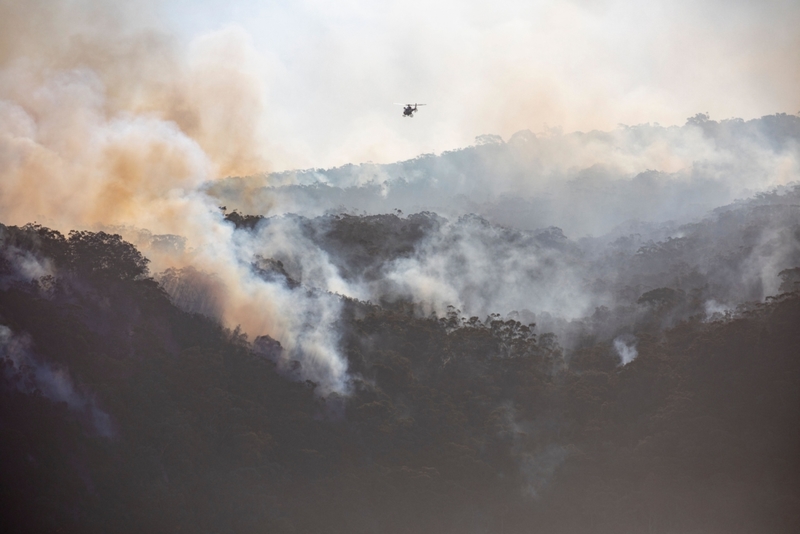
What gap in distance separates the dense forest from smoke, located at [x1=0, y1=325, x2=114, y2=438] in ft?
0.50

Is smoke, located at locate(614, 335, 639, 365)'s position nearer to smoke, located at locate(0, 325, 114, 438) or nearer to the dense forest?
the dense forest

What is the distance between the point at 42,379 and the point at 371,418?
33.7 m

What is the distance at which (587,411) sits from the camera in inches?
4131

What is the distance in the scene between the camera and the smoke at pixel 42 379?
276 ft

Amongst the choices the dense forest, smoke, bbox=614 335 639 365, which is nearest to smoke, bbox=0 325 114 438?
the dense forest

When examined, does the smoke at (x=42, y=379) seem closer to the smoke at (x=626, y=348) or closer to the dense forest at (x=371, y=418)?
the dense forest at (x=371, y=418)

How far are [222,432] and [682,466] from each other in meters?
46.3

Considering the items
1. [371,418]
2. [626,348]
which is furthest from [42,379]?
[626,348]

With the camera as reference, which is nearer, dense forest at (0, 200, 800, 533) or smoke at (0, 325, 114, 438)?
smoke at (0, 325, 114, 438)

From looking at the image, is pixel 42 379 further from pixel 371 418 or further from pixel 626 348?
pixel 626 348

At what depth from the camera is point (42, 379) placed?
280 ft

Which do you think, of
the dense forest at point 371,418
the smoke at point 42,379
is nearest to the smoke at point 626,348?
the dense forest at point 371,418

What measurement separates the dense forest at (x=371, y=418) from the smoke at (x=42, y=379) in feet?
0.50

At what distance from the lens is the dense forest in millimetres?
84938
